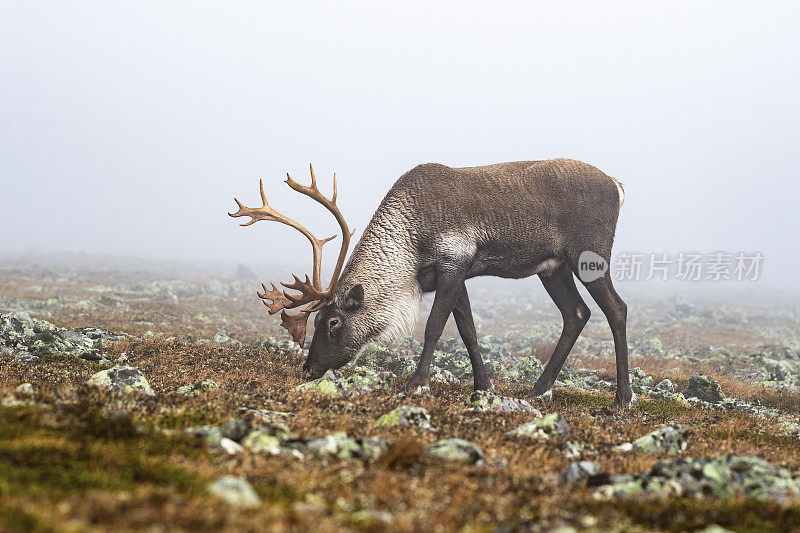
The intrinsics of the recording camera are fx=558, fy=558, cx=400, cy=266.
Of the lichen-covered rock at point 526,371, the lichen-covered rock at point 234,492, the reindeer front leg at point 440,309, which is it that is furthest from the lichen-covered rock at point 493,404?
the lichen-covered rock at point 526,371

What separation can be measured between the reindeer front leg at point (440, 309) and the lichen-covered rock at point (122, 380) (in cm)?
415

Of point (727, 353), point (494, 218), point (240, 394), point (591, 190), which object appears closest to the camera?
point (240, 394)

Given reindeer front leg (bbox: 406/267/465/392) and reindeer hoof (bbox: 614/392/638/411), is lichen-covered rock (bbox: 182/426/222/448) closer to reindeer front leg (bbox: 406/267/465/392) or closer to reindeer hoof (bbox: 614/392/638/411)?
reindeer front leg (bbox: 406/267/465/392)

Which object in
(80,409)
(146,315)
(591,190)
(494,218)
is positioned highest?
(591,190)

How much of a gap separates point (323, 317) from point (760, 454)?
686 centimetres

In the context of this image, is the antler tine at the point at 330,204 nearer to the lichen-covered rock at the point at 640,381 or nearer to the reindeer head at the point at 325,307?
the reindeer head at the point at 325,307

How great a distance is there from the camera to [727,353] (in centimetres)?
2395

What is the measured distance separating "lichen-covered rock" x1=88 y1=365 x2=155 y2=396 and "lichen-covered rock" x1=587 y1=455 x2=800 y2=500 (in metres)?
5.77

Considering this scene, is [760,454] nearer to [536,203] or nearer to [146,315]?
[536,203]

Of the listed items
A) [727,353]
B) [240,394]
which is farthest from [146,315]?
[727,353]

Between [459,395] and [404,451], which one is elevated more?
[404,451]

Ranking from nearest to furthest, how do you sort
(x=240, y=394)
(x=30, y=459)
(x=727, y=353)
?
(x=30, y=459)
(x=240, y=394)
(x=727, y=353)

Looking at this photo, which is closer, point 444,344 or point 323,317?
point 323,317

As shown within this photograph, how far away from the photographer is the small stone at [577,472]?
4992mm
